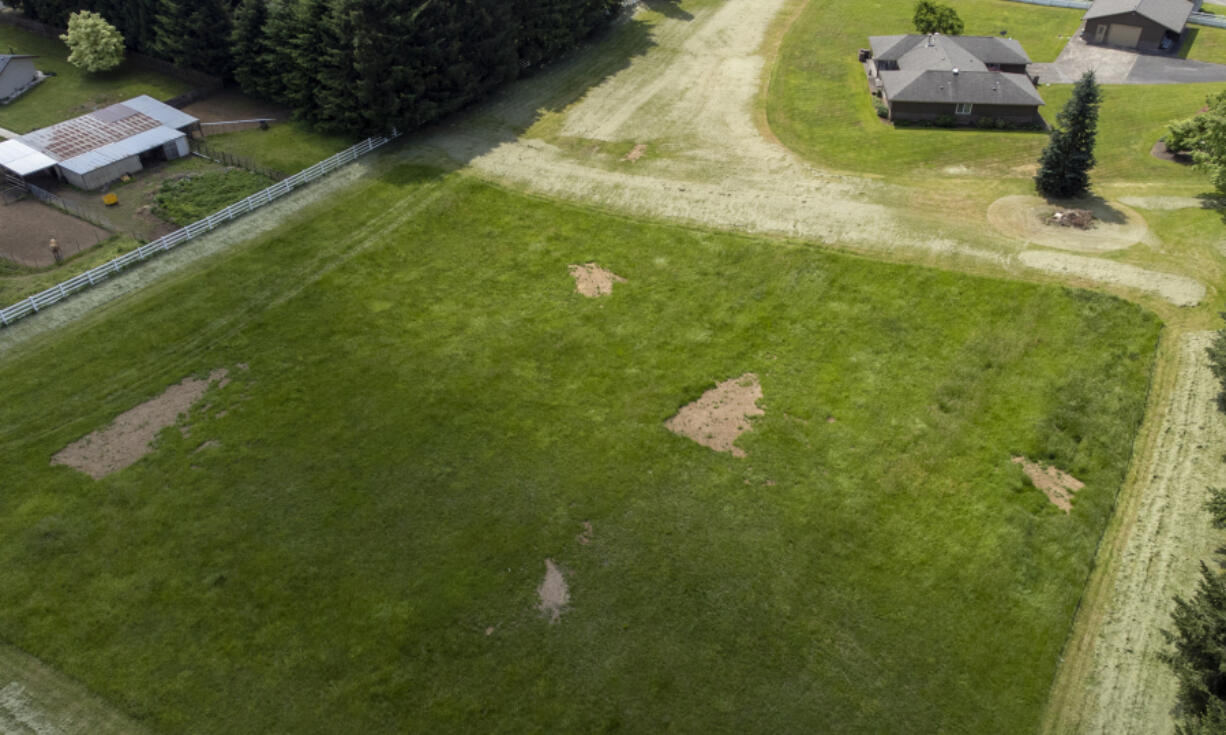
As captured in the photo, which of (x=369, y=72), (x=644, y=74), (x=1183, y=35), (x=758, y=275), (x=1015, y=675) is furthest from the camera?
(x=1183, y=35)

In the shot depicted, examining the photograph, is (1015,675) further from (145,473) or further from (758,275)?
(145,473)

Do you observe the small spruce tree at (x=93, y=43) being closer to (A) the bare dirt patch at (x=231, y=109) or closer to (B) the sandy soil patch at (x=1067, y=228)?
(A) the bare dirt patch at (x=231, y=109)

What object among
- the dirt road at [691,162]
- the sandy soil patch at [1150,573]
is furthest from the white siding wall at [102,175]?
the sandy soil patch at [1150,573]

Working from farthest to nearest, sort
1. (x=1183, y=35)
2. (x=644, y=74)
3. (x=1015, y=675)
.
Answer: (x=1183, y=35) → (x=644, y=74) → (x=1015, y=675)

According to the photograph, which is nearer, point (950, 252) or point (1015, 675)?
point (1015, 675)

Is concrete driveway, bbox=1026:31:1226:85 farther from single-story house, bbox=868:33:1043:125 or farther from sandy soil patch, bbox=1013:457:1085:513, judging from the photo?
sandy soil patch, bbox=1013:457:1085:513

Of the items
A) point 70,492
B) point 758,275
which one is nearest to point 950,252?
point 758,275

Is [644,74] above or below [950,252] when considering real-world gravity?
above

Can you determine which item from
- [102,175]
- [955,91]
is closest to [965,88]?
[955,91]
